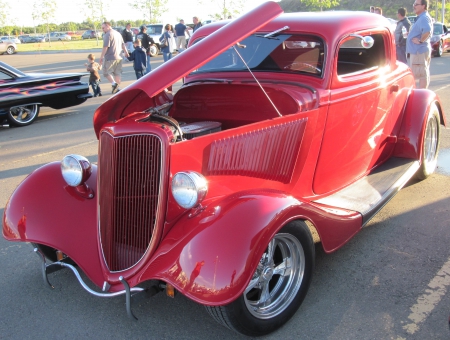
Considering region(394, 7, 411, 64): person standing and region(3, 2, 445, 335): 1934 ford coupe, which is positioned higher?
region(394, 7, 411, 64): person standing

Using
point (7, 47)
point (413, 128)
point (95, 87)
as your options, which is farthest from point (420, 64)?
point (7, 47)

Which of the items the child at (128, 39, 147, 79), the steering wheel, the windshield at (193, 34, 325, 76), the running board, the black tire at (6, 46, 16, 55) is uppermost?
the windshield at (193, 34, 325, 76)

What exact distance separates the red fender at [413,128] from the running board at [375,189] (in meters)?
0.09

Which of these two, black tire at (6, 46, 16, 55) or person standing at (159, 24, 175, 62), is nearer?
person standing at (159, 24, 175, 62)

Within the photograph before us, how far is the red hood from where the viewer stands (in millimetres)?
2559

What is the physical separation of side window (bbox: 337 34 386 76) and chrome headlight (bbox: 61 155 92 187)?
2573 millimetres

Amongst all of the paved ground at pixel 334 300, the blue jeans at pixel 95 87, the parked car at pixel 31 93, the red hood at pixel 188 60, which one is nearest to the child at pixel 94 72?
the blue jeans at pixel 95 87

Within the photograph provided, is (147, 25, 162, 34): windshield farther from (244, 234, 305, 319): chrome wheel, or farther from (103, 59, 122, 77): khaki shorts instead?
(244, 234, 305, 319): chrome wheel

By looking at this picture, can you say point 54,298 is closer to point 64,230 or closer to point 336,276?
point 64,230

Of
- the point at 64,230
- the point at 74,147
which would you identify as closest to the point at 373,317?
the point at 64,230

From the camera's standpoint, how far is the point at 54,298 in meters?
3.02

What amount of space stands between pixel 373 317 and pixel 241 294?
37.6 inches

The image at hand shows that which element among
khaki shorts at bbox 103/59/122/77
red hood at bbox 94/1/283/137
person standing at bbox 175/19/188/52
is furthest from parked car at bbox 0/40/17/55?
red hood at bbox 94/1/283/137

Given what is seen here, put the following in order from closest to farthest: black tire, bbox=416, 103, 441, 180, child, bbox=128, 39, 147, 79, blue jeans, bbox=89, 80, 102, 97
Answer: black tire, bbox=416, 103, 441, 180 < blue jeans, bbox=89, 80, 102, 97 < child, bbox=128, 39, 147, 79
